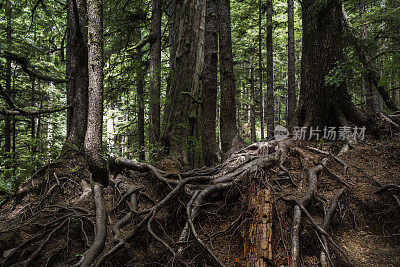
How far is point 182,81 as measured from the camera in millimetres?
5902

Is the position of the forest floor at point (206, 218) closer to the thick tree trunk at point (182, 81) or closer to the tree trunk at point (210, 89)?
the thick tree trunk at point (182, 81)

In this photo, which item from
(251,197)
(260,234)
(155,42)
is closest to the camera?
(260,234)

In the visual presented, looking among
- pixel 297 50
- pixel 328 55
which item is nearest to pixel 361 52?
pixel 328 55

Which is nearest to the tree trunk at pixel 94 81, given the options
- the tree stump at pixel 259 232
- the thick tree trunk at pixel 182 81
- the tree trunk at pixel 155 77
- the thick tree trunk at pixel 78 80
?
the thick tree trunk at pixel 78 80

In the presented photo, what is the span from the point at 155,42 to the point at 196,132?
377 centimetres

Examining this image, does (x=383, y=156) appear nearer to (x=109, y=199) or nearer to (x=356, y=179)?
(x=356, y=179)

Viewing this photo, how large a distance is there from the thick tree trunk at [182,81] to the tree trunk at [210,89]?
1235 mm

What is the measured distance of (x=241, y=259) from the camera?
252 centimetres

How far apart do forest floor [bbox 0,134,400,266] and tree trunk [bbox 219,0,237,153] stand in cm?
320

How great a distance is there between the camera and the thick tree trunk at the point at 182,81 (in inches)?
221

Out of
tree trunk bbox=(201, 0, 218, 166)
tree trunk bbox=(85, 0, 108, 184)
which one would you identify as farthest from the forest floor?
tree trunk bbox=(201, 0, 218, 166)

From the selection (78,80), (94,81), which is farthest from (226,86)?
(94,81)

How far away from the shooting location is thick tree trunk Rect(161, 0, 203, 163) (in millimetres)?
5609

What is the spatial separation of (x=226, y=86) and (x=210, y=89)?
2.03ft
